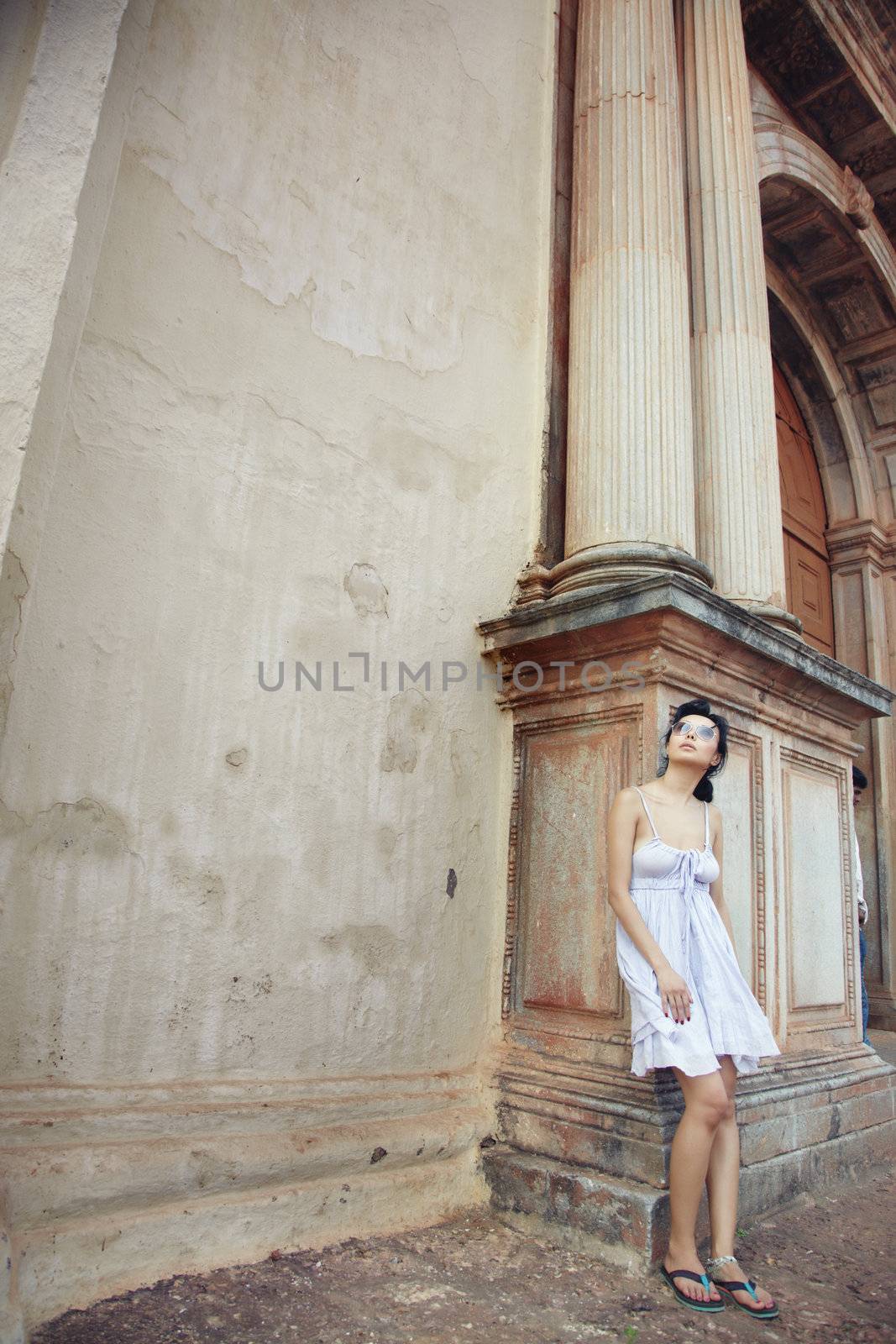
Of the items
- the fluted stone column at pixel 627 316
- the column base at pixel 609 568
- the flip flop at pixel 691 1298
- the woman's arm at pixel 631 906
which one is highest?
the fluted stone column at pixel 627 316

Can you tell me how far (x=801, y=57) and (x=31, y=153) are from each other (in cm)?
731

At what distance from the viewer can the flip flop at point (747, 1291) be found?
8.43 ft

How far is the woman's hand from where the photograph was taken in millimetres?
2682

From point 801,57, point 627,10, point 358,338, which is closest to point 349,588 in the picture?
point 358,338

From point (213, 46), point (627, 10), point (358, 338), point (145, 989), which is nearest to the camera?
point (145, 989)

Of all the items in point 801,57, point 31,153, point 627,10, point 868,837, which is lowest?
point 868,837

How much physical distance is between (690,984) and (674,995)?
0.59ft

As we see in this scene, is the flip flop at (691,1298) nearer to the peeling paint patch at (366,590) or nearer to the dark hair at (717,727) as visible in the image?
the dark hair at (717,727)

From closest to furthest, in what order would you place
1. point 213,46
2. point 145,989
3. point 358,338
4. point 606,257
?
1. point 145,989
2. point 213,46
3. point 358,338
4. point 606,257

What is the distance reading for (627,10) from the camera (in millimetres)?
5094

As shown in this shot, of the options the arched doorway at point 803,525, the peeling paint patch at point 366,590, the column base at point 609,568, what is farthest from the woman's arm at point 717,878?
the arched doorway at point 803,525

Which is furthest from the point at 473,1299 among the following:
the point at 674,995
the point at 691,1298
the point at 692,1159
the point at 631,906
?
the point at 631,906

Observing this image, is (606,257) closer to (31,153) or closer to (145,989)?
(31,153)

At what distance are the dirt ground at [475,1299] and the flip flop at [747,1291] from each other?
25mm
